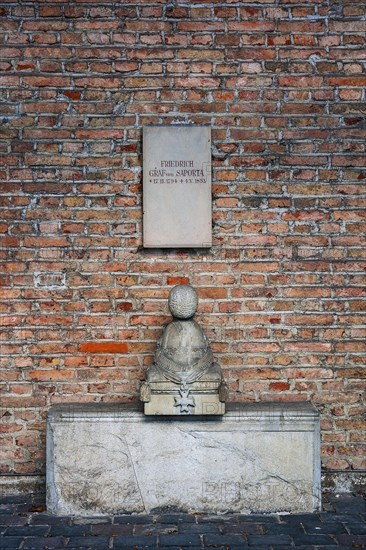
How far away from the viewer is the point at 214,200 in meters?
4.93

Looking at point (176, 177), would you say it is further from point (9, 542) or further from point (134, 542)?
point (9, 542)

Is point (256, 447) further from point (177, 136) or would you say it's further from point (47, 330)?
point (177, 136)

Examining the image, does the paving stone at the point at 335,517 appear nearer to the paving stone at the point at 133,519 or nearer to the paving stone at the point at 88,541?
the paving stone at the point at 133,519

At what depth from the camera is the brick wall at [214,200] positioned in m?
4.90

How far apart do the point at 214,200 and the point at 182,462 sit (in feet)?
5.27

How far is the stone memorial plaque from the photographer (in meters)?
4.88

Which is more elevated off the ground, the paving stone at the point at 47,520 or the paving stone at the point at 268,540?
the paving stone at the point at 47,520

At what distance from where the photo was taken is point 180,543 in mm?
4086

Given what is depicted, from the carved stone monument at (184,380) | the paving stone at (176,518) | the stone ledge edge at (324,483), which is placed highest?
the carved stone monument at (184,380)

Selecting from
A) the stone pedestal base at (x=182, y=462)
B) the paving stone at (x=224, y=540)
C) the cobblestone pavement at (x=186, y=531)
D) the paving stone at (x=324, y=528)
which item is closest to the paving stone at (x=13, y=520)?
the cobblestone pavement at (x=186, y=531)

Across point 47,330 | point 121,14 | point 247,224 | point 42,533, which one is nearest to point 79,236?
point 47,330

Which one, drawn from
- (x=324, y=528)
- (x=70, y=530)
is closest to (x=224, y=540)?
(x=324, y=528)

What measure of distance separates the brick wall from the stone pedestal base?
452 millimetres

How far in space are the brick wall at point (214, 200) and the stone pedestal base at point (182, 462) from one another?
1.48ft
